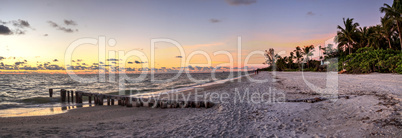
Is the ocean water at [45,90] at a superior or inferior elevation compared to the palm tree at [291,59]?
inferior

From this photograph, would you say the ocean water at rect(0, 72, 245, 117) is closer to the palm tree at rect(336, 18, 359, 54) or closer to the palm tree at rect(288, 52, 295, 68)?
the palm tree at rect(336, 18, 359, 54)

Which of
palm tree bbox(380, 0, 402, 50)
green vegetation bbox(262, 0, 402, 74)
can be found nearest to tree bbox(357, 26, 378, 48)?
green vegetation bbox(262, 0, 402, 74)

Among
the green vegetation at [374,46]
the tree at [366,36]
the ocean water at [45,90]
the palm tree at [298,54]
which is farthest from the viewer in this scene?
the palm tree at [298,54]

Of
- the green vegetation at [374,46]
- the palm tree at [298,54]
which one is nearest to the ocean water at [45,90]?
the green vegetation at [374,46]

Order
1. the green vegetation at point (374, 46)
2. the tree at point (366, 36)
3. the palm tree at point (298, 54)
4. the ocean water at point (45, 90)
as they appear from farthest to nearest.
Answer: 1. the palm tree at point (298, 54)
2. the tree at point (366, 36)
3. the green vegetation at point (374, 46)
4. the ocean water at point (45, 90)

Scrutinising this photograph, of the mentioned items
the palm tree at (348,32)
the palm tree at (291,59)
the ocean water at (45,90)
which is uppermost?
the palm tree at (348,32)

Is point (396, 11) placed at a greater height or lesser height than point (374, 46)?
greater

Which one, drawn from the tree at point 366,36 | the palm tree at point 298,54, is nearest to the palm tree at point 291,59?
the palm tree at point 298,54

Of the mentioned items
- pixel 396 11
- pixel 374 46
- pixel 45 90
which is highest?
pixel 396 11

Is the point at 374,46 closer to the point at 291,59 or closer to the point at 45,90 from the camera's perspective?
the point at 291,59

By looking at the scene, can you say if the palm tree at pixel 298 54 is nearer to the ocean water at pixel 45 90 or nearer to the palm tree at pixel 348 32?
the palm tree at pixel 348 32

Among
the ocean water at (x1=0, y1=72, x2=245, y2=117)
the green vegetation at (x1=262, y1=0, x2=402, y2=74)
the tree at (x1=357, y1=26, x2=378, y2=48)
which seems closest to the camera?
the ocean water at (x1=0, y1=72, x2=245, y2=117)

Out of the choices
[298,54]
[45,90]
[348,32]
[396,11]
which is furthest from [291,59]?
[45,90]

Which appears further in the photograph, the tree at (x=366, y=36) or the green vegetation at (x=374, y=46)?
the tree at (x=366, y=36)
